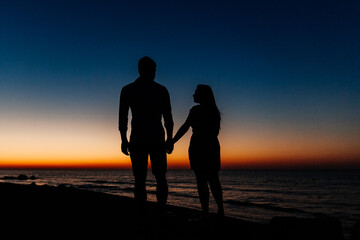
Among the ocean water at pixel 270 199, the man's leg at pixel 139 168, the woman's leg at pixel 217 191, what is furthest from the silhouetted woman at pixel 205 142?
the ocean water at pixel 270 199

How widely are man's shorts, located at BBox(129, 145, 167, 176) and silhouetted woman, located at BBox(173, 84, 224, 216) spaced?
3.83ft

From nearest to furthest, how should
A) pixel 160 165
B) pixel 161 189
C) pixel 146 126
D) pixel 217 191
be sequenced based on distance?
pixel 146 126, pixel 160 165, pixel 161 189, pixel 217 191

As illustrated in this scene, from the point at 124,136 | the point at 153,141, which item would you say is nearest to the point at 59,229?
the point at 124,136

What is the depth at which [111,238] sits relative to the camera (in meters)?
3.44

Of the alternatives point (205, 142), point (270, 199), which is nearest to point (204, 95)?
point (205, 142)

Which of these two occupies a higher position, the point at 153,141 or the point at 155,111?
the point at 155,111

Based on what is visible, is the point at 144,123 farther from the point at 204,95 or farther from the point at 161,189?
the point at 204,95

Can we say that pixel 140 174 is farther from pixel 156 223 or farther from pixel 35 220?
pixel 35 220

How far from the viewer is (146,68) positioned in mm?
3564

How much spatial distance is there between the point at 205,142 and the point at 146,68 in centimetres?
183

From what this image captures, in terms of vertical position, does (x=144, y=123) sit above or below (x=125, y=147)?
above

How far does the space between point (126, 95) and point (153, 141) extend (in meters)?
0.70

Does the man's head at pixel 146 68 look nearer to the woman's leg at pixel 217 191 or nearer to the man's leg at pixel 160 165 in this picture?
the man's leg at pixel 160 165

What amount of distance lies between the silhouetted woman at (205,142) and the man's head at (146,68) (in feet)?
4.34
